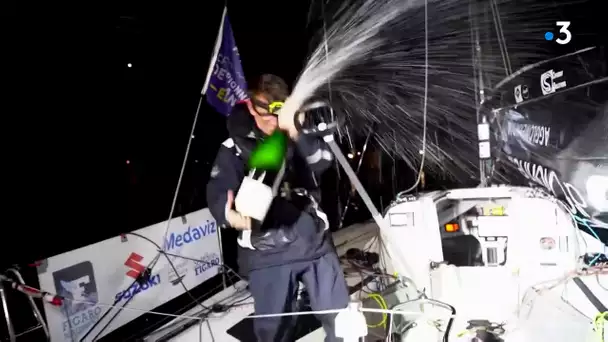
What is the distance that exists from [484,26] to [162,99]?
320 centimetres

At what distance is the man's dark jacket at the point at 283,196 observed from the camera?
1.96 m

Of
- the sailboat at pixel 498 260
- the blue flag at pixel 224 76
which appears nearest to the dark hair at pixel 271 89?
→ the sailboat at pixel 498 260

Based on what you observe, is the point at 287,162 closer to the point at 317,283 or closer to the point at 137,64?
the point at 317,283

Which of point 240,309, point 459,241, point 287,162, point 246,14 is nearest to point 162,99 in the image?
point 246,14

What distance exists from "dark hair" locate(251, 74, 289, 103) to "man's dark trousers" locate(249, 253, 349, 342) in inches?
28.7

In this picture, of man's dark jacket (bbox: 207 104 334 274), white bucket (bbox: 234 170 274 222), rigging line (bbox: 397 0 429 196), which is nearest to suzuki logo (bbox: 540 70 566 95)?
rigging line (bbox: 397 0 429 196)

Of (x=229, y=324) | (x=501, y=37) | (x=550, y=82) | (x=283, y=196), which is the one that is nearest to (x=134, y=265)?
(x=229, y=324)

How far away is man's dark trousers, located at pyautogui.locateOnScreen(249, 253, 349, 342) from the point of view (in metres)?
2.09

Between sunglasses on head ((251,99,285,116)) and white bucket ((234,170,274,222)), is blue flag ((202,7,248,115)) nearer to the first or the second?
sunglasses on head ((251,99,285,116))

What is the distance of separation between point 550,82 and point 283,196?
2320 mm

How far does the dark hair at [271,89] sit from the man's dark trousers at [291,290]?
28.7 inches

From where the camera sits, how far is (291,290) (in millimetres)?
2129

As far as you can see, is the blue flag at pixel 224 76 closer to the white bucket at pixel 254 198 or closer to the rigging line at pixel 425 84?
the rigging line at pixel 425 84

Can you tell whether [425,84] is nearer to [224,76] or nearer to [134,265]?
[224,76]
